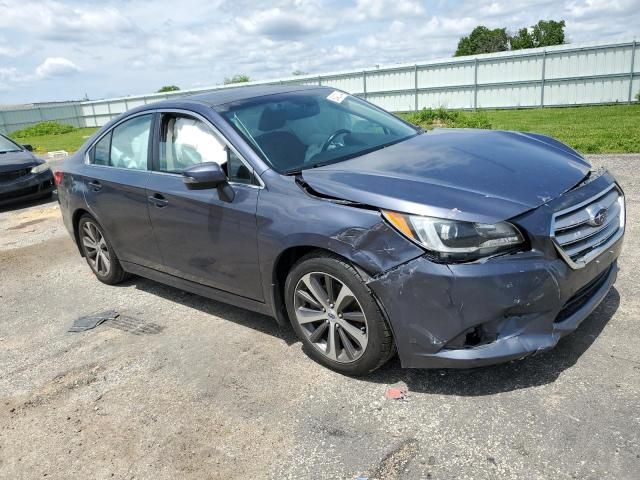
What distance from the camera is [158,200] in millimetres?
4230

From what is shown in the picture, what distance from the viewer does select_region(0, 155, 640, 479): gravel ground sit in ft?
8.51

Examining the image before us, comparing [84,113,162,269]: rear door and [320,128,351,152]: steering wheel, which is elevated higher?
[320,128,351,152]: steering wheel

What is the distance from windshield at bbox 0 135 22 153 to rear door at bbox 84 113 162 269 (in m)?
7.32

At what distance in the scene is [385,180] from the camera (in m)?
3.11

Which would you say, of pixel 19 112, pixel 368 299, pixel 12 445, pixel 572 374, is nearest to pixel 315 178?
pixel 368 299

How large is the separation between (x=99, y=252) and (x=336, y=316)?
3.15 metres

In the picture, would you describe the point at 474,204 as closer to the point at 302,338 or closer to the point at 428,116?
the point at 302,338

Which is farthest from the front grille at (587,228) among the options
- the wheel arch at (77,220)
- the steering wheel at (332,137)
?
the wheel arch at (77,220)

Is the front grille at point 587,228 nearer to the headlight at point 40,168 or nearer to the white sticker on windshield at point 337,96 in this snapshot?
the white sticker on windshield at point 337,96

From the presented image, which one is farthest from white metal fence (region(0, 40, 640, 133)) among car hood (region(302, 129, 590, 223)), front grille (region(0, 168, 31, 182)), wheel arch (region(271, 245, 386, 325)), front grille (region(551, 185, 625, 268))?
front grille (region(551, 185, 625, 268))

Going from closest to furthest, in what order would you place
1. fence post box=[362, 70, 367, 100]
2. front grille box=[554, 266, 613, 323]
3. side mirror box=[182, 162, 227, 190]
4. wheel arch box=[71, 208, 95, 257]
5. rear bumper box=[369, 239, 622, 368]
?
1. rear bumper box=[369, 239, 622, 368]
2. front grille box=[554, 266, 613, 323]
3. side mirror box=[182, 162, 227, 190]
4. wheel arch box=[71, 208, 95, 257]
5. fence post box=[362, 70, 367, 100]

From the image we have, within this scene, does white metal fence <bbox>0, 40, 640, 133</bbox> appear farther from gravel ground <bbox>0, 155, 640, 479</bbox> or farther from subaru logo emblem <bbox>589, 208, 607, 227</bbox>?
subaru logo emblem <bbox>589, 208, 607, 227</bbox>

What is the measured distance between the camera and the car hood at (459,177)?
283 centimetres

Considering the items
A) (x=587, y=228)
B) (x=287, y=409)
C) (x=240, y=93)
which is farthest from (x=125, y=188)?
(x=587, y=228)
